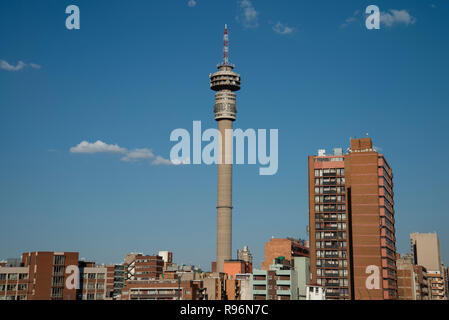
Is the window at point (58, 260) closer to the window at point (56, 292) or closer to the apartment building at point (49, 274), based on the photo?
the apartment building at point (49, 274)

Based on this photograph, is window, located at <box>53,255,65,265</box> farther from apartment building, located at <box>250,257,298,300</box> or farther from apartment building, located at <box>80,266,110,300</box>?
apartment building, located at <box>250,257,298,300</box>

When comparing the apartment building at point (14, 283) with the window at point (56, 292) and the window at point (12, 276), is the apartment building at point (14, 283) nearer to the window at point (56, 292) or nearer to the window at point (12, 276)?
the window at point (12, 276)

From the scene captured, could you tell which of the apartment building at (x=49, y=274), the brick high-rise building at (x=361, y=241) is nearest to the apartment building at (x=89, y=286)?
the apartment building at (x=49, y=274)

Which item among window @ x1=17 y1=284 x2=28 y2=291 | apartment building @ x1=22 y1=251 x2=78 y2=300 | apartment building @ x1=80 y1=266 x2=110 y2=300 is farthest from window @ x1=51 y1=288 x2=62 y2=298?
apartment building @ x1=80 y1=266 x2=110 y2=300

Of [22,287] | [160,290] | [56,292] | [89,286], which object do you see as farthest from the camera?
[89,286]

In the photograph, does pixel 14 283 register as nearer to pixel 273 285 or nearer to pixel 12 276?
pixel 12 276

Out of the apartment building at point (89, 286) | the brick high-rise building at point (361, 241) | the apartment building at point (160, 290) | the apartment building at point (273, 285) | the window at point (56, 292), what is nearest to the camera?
the brick high-rise building at point (361, 241)

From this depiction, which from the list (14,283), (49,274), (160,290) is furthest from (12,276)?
(160,290)

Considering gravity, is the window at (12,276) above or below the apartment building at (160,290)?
above

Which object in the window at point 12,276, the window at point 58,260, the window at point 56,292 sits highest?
the window at point 58,260

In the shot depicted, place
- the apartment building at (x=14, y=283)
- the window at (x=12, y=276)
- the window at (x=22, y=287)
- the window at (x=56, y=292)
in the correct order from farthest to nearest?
the window at (x=56, y=292) → the window at (x=22, y=287) → the window at (x=12, y=276) → the apartment building at (x=14, y=283)

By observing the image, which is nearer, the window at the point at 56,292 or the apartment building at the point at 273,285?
the window at the point at 56,292
